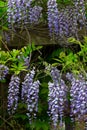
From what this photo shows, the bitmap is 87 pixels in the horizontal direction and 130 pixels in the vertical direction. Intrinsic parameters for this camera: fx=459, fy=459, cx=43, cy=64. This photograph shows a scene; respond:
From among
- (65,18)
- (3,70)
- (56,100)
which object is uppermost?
(65,18)

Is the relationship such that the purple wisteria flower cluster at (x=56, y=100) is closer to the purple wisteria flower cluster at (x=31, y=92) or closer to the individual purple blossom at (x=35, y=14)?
the purple wisteria flower cluster at (x=31, y=92)

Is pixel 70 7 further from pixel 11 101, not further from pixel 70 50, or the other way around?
pixel 11 101

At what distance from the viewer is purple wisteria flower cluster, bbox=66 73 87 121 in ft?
9.00

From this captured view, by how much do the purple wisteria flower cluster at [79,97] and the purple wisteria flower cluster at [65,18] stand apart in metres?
0.43

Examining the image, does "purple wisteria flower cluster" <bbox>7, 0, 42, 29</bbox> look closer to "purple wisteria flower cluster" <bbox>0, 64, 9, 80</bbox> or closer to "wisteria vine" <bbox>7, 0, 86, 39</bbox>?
"wisteria vine" <bbox>7, 0, 86, 39</bbox>

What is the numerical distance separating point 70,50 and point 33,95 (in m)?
0.51

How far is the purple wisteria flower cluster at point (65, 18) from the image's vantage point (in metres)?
3.12

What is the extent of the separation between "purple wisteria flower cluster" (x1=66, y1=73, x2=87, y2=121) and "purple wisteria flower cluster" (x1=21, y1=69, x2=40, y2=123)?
0.22m

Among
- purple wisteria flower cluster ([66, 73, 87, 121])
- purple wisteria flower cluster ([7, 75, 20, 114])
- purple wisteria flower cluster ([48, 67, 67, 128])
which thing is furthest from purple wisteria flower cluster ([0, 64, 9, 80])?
purple wisteria flower cluster ([66, 73, 87, 121])

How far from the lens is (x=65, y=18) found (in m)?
3.18

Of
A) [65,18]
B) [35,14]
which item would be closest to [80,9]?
[65,18]

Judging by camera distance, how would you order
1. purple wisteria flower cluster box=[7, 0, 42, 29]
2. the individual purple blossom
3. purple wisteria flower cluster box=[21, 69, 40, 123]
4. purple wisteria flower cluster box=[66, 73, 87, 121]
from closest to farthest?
1. purple wisteria flower cluster box=[66, 73, 87, 121]
2. purple wisteria flower cluster box=[21, 69, 40, 123]
3. purple wisteria flower cluster box=[7, 0, 42, 29]
4. the individual purple blossom

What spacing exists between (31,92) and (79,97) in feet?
1.00

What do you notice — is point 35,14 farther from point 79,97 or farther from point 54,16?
point 79,97
